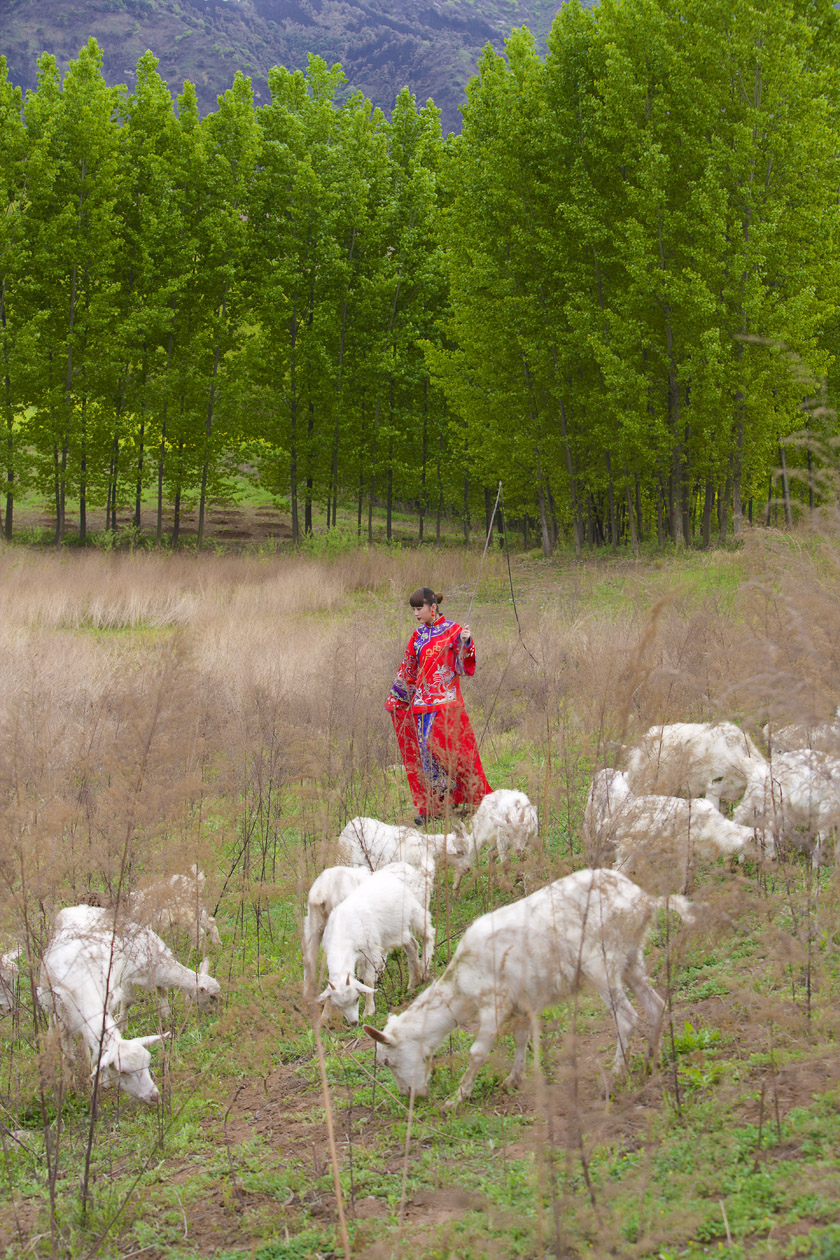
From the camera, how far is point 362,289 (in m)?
26.6

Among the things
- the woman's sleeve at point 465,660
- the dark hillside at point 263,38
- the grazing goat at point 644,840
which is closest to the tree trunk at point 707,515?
the woman's sleeve at point 465,660

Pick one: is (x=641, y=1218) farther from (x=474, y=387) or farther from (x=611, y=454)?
(x=474, y=387)

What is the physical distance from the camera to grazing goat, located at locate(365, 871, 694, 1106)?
3229 mm

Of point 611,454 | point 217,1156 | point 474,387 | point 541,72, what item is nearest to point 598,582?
point 611,454

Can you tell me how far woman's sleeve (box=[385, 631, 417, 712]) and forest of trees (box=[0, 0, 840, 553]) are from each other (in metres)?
10.4

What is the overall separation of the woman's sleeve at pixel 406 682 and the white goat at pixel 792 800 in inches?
105

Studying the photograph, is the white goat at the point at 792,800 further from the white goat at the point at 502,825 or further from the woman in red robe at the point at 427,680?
the woman in red robe at the point at 427,680

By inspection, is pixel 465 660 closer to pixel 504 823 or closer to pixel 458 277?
pixel 504 823

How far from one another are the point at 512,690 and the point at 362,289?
19.5 metres

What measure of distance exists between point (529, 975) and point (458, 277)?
66.1 ft

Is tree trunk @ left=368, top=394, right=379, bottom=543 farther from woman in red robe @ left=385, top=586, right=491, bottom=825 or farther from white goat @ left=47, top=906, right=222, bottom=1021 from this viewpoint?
white goat @ left=47, top=906, right=222, bottom=1021

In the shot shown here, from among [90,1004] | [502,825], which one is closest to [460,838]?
[502,825]

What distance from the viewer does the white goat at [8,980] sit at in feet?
13.9

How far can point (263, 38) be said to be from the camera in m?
181
